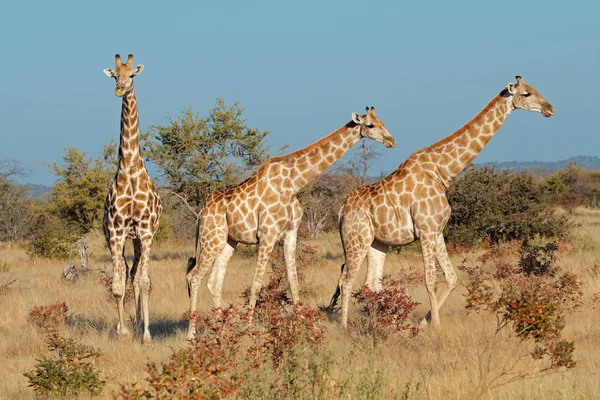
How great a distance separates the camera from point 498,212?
765 inches

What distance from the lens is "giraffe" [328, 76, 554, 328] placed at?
10.3 metres

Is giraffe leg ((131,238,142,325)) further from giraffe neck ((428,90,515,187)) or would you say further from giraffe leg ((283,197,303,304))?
giraffe neck ((428,90,515,187))

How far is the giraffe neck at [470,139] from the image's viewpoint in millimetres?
10633

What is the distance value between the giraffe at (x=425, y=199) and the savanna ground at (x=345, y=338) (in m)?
0.89

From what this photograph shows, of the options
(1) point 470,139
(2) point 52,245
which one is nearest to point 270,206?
(1) point 470,139

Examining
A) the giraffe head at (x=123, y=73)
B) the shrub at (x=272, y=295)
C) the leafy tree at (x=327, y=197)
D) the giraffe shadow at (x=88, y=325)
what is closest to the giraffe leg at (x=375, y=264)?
the shrub at (x=272, y=295)

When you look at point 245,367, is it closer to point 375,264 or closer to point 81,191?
point 375,264

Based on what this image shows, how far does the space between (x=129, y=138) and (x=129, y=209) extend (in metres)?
0.95

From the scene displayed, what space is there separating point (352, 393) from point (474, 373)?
1.63m

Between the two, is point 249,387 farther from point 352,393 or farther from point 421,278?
point 421,278

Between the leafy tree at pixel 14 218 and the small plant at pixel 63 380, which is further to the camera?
the leafy tree at pixel 14 218

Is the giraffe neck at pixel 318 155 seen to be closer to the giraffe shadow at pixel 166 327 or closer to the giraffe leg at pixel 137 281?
the giraffe leg at pixel 137 281

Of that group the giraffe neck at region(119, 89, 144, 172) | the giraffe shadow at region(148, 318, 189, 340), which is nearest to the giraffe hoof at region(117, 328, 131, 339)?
the giraffe shadow at region(148, 318, 189, 340)

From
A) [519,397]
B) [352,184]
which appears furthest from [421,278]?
[352,184]
